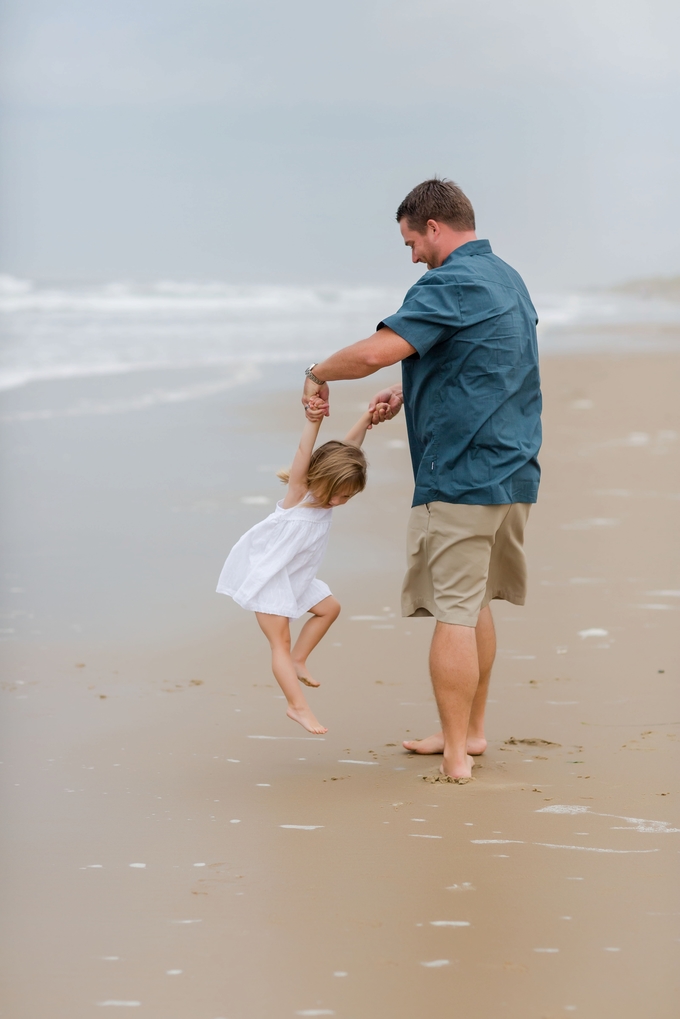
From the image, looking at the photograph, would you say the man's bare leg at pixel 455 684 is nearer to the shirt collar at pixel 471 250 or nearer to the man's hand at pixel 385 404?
the man's hand at pixel 385 404

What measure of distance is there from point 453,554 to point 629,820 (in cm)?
93

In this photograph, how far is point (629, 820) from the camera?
2902 millimetres

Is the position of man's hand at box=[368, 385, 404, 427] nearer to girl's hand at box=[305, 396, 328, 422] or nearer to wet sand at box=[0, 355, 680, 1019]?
girl's hand at box=[305, 396, 328, 422]

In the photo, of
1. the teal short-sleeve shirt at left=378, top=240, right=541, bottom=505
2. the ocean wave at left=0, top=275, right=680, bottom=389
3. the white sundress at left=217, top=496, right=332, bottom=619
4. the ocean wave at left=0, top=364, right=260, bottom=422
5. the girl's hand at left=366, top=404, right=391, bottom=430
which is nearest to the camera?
the teal short-sleeve shirt at left=378, top=240, right=541, bottom=505

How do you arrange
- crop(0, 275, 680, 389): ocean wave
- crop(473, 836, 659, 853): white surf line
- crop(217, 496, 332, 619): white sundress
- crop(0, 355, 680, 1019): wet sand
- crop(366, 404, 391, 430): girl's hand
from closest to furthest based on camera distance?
crop(0, 355, 680, 1019): wet sand → crop(473, 836, 659, 853): white surf line → crop(217, 496, 332, 619): white sundress → crop(366, 404, 391, 430): girl's hand → crop(0, 275, 680, 389): ocean wave

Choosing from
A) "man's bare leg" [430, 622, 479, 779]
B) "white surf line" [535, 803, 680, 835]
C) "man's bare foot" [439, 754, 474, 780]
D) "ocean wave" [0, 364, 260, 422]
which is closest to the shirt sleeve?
"man's bare leg" [430, 622, 479, 779]

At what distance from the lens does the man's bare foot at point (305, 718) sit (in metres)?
3.41

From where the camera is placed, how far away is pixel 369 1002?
2.06m

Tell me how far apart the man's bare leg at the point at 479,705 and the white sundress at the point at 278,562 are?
570mm

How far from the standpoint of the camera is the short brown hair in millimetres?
3426

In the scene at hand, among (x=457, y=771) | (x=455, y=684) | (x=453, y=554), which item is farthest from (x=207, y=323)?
(x=457, y=771)

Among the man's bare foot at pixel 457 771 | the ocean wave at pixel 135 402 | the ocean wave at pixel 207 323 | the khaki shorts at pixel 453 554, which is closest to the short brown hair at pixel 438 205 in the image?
the khaki shorts at pixel 453 554

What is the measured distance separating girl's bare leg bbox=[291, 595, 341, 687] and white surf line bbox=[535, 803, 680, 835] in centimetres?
93

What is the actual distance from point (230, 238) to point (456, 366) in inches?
1396
